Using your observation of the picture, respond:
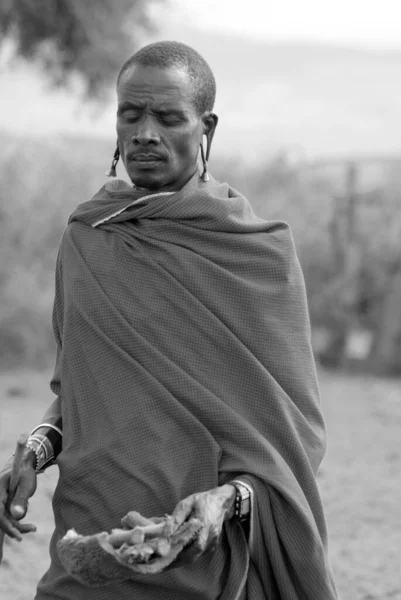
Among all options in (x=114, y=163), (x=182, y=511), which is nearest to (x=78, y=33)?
(x=114, y=163)

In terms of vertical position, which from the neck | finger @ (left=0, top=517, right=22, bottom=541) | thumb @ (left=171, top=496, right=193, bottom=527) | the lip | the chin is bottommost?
finger @ (left=0, top=517, right=22, bottom=541)

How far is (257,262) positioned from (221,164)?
394 inches

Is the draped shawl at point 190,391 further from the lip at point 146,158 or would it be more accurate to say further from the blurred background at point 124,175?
the blurred background at point 124,175

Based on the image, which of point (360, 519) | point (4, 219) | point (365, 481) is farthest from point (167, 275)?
point (4, 219)

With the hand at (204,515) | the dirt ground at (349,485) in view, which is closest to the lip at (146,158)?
the hand at (204,515)

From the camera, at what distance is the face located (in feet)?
9.66

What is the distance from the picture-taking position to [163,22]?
12.9 m

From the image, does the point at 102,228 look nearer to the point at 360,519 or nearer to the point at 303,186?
the point at 360,519

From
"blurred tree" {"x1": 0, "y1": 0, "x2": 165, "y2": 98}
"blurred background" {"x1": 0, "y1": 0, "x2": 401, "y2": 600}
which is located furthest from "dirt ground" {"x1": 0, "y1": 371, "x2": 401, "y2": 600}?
"blurred tree" {"x1": 0, "y1": 0, "x2": 165, "y2": 98}

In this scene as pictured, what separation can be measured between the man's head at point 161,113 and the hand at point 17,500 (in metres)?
0.78

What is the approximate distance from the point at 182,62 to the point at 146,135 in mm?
219

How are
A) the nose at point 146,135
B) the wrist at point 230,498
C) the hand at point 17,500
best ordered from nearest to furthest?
the wrist at point 230,498, the hand at point 17,500, the nose at point 146,135

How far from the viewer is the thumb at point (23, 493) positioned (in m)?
2.82

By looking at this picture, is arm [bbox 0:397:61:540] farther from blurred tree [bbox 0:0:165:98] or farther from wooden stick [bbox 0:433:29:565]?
blurred tree [bbox 0:0:165:98]
